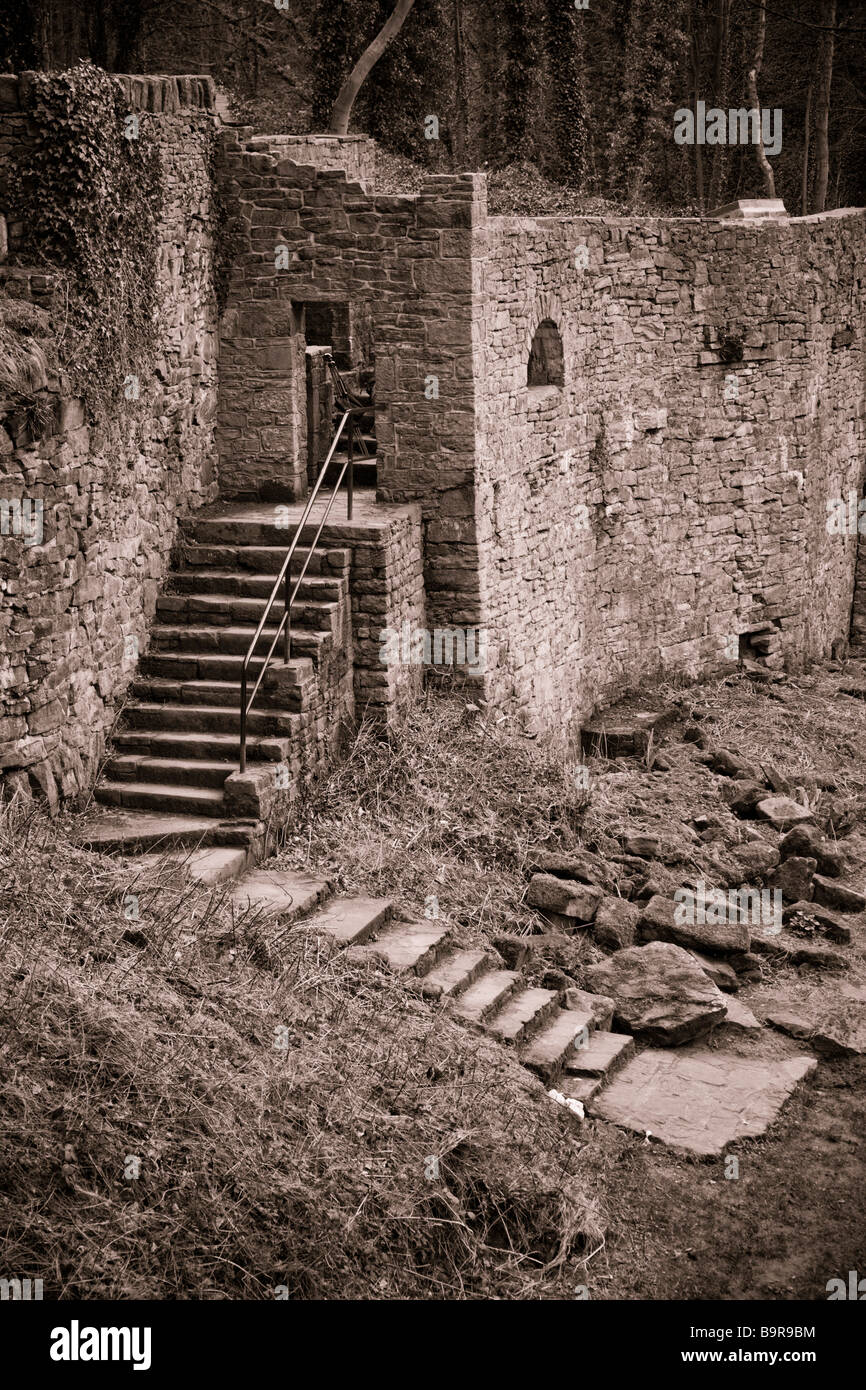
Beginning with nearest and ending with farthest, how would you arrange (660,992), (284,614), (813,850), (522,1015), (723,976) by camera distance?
1. (522,1015)
2. (660,992)
3. (723,976)
4. (284,614)
5. (813,850)

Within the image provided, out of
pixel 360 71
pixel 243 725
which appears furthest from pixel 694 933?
pixel 360 71

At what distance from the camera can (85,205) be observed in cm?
1021

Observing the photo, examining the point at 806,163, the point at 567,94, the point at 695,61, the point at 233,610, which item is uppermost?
the point at 695,61

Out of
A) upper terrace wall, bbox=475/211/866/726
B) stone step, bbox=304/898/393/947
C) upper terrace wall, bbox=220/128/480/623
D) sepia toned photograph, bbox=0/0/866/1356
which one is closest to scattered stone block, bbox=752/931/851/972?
sepia toned photograph, bbox=0/0/866/1356

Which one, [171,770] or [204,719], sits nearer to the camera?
[171,770]

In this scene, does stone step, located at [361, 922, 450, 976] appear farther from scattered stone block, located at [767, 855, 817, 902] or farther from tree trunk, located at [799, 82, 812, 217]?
tree trunk, located at [799, 82, 812, 217]

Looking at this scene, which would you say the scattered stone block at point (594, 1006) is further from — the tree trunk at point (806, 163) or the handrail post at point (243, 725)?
the tree trunk at point (806, 163)

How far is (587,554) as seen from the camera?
14.5m

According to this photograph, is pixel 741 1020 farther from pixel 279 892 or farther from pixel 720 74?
pixel 720 74

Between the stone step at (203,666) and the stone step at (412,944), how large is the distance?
6.58 feet

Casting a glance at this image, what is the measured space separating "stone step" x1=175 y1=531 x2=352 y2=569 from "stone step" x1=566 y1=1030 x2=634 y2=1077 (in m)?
3.84

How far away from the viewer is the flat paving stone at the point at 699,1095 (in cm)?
860

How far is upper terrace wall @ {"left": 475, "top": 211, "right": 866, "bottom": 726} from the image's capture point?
42.0ft

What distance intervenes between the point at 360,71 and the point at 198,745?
13.1m
